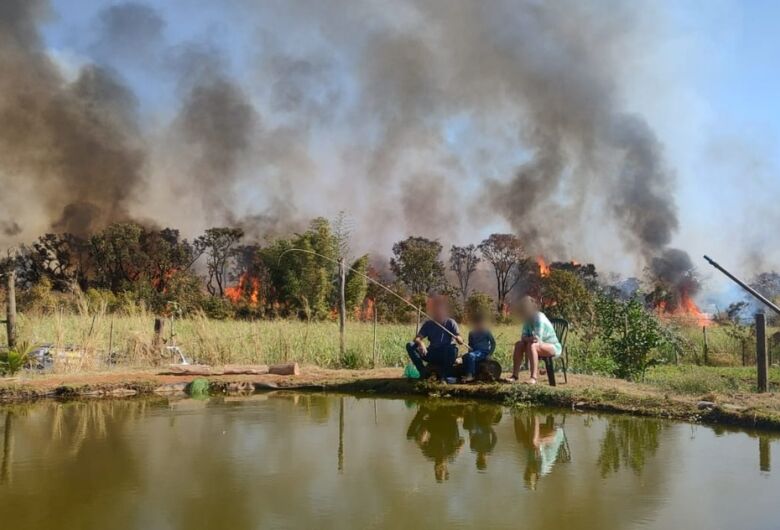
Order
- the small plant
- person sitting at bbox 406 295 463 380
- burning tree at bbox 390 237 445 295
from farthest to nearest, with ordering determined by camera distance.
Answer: burning tree at bbox 390 237 445 295 < the small plant < person sitting at bbox 406 295 463 380

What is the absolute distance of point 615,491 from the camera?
4.46 meters

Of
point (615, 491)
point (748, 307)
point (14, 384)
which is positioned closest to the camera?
point (615, 491)

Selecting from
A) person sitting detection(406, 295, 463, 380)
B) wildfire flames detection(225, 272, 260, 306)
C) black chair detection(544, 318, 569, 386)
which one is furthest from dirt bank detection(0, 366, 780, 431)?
wildfire flames detection(225, 272, 260, 306)

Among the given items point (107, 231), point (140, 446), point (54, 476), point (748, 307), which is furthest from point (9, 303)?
point (107, 231)

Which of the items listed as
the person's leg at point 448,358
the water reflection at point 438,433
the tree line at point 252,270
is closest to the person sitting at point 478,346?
the person's leg at point 448,358

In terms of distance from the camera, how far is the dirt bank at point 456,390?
23.3 feet

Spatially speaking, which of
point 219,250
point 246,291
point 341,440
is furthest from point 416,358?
point 219,250

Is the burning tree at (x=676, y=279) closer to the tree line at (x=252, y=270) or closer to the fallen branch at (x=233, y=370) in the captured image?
the tree line at (x=252, y=270)

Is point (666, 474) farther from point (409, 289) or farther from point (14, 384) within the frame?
point (409, 289)

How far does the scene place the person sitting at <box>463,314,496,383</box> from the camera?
916 cm

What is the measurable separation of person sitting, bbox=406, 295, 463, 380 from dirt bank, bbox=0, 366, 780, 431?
0.27 meters

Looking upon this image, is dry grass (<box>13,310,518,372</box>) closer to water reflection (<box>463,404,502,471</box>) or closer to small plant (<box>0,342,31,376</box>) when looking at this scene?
small plant (<box>0,342,31,376</box>)

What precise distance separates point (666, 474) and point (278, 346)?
8626 mm

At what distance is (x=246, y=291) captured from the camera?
35.5 meters
